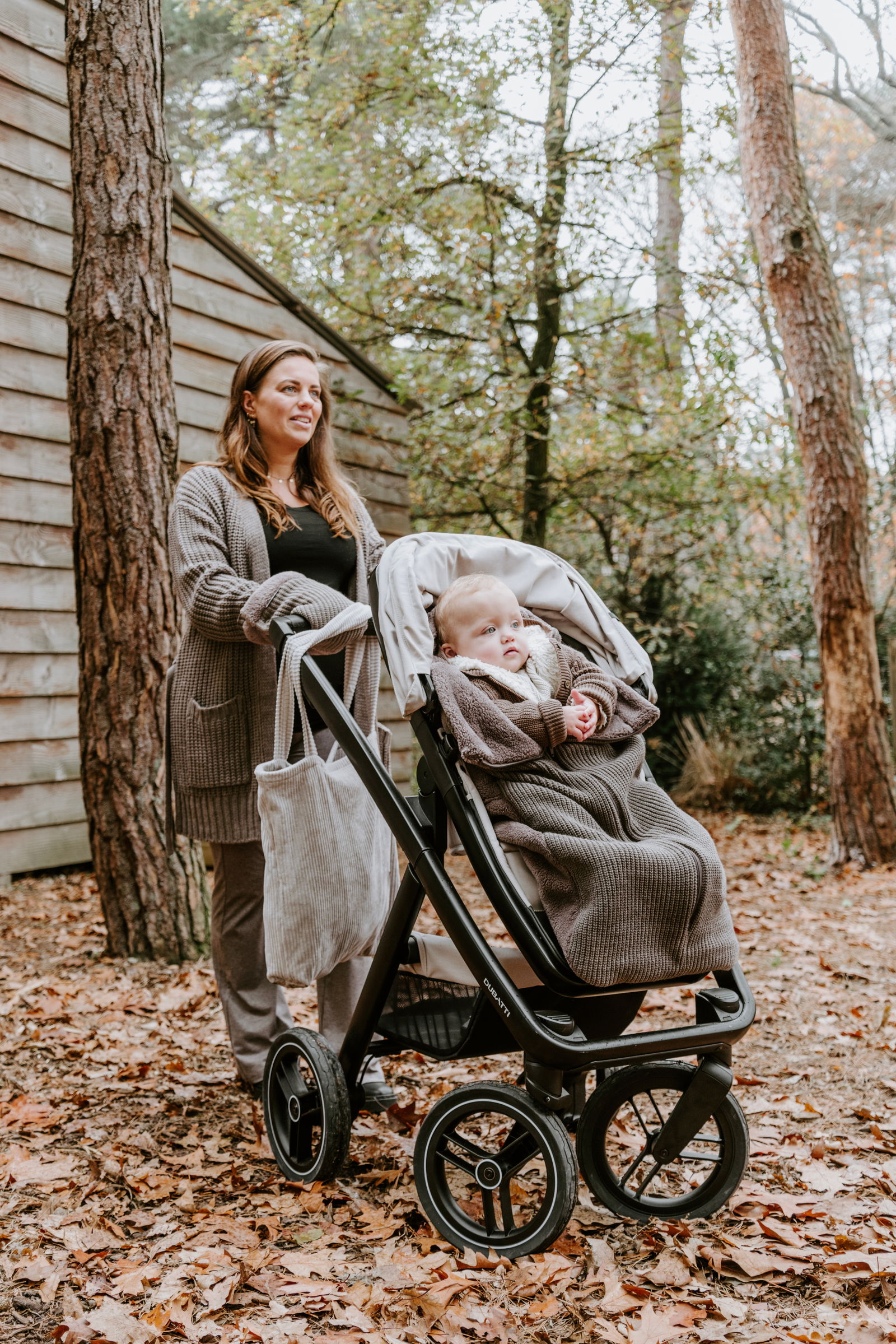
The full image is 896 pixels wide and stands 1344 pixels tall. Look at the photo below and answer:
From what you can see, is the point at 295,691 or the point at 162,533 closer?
the point at 295,691

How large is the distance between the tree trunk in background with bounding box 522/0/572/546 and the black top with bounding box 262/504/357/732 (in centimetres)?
440

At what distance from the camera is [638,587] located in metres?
9.59

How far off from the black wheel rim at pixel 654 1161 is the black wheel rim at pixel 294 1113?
0.69 metres

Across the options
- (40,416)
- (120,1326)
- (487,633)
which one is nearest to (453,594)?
(487,633)

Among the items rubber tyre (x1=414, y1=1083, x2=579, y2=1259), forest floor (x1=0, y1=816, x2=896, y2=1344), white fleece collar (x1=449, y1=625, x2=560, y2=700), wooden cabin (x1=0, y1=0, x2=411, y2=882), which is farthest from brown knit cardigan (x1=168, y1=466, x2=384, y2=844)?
wooden cabin (x1=0, y1=0, x2=411, y2=882)

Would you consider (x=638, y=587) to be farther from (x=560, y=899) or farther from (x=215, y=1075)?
(x=560, y=899)

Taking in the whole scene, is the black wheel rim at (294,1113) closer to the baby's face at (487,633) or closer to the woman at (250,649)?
the woman at (250,649)

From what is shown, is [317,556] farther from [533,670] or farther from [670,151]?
[670,151]

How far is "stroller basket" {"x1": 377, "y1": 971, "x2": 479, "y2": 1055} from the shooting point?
2.51m

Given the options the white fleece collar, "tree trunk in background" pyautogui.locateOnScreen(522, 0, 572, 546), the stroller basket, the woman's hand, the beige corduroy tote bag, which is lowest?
the stroller basket

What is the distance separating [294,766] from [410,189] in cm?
608

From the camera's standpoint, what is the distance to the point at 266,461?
312 centimetres

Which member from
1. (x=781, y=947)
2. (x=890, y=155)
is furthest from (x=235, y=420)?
(x=890, y=155)

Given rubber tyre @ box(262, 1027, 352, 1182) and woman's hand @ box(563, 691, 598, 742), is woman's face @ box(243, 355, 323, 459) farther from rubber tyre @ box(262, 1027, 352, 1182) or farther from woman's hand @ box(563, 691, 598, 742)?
rubber tyre @ box(262, 1027, 352, 1182)
